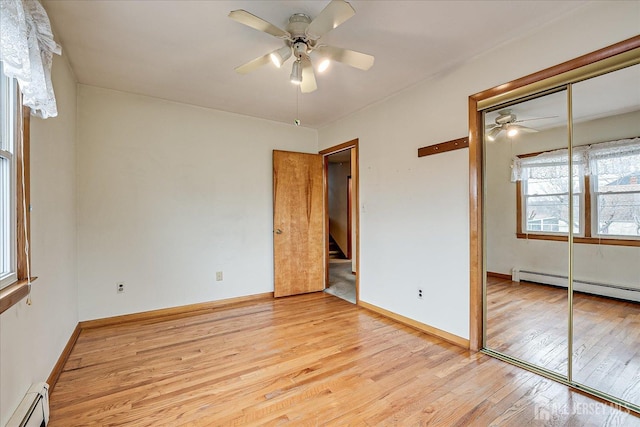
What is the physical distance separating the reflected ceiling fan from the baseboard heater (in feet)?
11.3

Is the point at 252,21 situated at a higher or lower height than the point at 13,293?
higher

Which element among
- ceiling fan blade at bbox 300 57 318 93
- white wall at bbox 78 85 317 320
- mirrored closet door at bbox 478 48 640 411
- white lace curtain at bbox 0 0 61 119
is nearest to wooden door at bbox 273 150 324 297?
white wall at bbox 78 85 317 320

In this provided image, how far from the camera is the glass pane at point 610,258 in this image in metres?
1.74

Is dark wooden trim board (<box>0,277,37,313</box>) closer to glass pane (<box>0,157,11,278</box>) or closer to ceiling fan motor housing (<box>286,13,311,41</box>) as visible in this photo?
glass pane (<box>0,157,11,278</box>)

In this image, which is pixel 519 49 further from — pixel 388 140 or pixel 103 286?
pixel 103 286

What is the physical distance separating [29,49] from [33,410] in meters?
1.78

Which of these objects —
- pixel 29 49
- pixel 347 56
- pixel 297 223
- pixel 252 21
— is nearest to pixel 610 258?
pixel 347 56

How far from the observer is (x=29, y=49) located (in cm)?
134

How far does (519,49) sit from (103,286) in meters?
4.45

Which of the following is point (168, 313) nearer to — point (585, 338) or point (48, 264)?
point (48, 264)

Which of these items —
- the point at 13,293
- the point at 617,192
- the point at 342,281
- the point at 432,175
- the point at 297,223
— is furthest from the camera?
the point at 342,281

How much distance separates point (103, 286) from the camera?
3008mm

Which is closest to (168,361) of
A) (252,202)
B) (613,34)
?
(252,202)

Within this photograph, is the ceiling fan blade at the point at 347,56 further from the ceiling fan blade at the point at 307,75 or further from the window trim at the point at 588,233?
the window trim at the point at 588,233
